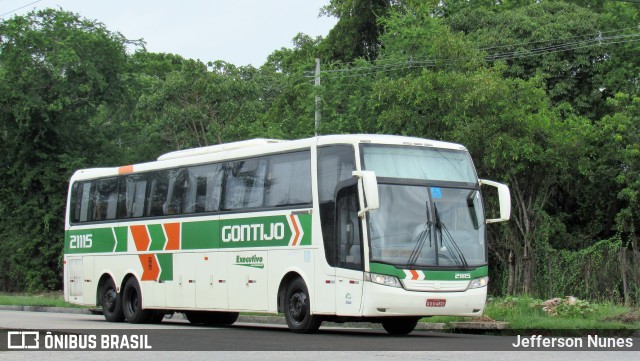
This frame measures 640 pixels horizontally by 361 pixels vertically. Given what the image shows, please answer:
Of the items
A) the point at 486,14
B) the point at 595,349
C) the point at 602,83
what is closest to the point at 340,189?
the point at 595,349

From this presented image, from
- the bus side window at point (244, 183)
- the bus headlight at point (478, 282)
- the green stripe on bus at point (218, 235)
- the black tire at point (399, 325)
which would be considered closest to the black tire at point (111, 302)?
the green stripe on bus at point (218, 235)

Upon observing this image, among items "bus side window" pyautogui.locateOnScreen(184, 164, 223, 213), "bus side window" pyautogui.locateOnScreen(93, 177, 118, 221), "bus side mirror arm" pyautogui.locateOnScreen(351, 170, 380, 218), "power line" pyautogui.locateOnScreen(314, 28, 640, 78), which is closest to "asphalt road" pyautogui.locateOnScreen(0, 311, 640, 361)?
"bus side mirror arm" pyautogui.locateOnScreen(351, 170, 380, 218)

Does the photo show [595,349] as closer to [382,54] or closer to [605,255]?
[605,255]

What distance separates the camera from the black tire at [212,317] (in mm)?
23531

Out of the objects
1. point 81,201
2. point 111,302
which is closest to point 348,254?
point 111,302

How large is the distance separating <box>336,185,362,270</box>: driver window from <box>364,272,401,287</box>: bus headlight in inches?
11.8

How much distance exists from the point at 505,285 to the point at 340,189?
13.1m

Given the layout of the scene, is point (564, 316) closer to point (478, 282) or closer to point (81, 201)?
point (478, 282)

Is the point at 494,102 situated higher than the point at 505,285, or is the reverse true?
the point at 494,102

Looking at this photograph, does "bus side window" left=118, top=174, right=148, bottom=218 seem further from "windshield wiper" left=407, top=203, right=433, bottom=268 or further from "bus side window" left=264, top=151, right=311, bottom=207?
"windshield wiper" left=407, top=203, right=433, bottom=268

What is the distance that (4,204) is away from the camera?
44188 mm

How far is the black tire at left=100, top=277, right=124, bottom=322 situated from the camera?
23844mm

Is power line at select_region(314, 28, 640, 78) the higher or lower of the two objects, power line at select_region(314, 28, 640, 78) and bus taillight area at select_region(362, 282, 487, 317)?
the higher
